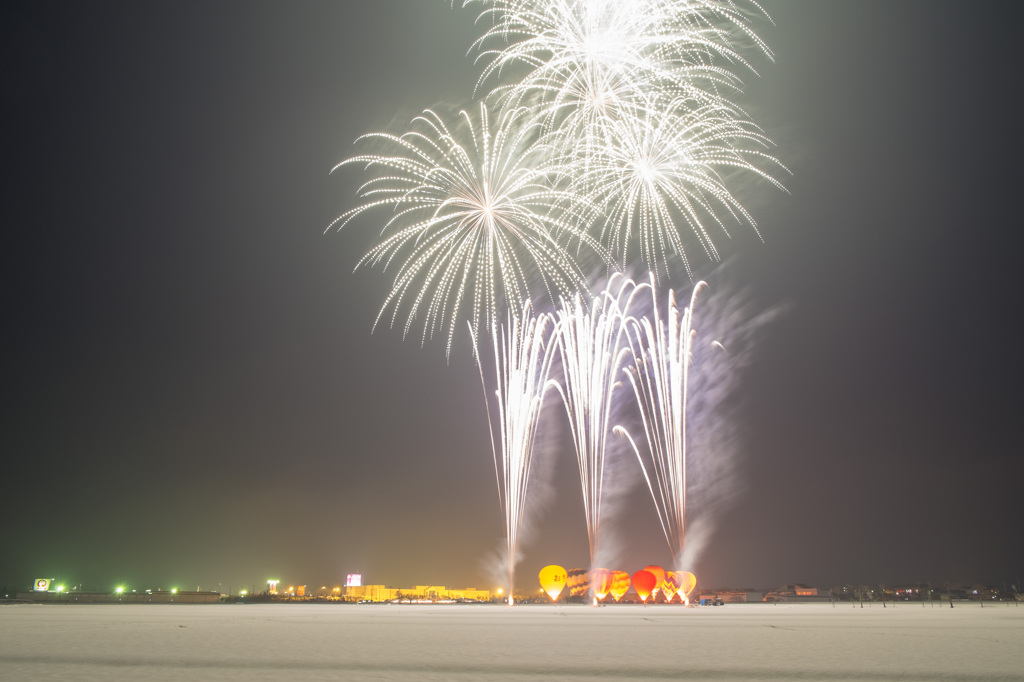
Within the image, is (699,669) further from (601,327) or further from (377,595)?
(377,595)

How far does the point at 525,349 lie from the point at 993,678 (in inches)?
1419

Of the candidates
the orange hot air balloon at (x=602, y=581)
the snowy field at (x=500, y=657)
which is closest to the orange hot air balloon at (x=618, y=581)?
the orange hot air balloon at (x=602, y=581)

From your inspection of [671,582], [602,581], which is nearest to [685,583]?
[671,582]

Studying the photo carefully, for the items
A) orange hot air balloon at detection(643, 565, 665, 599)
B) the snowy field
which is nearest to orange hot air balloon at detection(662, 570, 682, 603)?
orange hot air balloon at detection(643, 565, 665, 599)

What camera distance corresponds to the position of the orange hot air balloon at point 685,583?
99.8 metres

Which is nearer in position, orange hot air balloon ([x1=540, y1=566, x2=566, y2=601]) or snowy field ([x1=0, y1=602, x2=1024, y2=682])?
snowy field ([x1=0, y1=602, x2=1024, y2=682])

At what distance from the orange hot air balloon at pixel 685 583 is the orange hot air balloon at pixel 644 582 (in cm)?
380

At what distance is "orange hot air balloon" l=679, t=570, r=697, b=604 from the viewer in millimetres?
99812

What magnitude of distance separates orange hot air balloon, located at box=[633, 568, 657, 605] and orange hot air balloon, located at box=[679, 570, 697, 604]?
380cm

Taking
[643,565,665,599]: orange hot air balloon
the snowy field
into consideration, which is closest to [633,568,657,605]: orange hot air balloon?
[643,565,665,599]: orange hot air balloon

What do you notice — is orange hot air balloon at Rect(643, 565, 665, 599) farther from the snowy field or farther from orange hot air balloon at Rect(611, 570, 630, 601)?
the snowy field

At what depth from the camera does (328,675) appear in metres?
13.1

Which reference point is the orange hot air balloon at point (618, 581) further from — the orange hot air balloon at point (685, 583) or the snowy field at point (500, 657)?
the snowy field at point (500, 657)

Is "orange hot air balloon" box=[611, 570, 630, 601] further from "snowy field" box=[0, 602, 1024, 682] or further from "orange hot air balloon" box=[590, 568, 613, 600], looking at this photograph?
"snowy field" box=[0, 602, 1024, 682]
